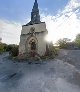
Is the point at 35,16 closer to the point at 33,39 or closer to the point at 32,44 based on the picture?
the point at 33,39

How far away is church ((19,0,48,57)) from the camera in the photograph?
2836cm

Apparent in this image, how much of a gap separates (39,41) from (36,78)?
1546 centimetres

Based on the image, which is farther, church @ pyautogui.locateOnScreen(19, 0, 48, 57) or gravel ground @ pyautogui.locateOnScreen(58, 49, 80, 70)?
church @ pyautogui.locateOnScreen(19, 0, 48, 57)

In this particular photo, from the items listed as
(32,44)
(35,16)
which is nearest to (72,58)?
(32,44)

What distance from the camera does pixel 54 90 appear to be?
11211 mm

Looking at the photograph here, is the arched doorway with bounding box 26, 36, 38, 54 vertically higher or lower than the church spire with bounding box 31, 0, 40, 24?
lower

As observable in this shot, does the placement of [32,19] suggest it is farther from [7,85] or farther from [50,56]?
[7,85]

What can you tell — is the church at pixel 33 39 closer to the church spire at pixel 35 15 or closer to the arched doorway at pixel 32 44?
the arched doorway at pixel 32 44

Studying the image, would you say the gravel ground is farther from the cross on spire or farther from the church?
the cross on spire

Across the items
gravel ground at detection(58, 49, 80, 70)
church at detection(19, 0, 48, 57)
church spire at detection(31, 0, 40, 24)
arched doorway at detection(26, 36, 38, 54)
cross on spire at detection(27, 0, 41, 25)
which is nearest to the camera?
gravel ground at detection(58, 49, 80, 70)

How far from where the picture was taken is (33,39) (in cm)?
2975

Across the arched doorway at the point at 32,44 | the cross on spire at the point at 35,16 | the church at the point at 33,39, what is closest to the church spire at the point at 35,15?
the cross on spire at the point at 35,16

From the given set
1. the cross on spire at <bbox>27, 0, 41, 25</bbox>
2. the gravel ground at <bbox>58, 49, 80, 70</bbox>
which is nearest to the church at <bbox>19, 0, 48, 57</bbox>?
the cross on spire at <bbox>27, 0, 41, 25</bbox>

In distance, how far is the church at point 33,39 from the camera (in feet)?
93.0
